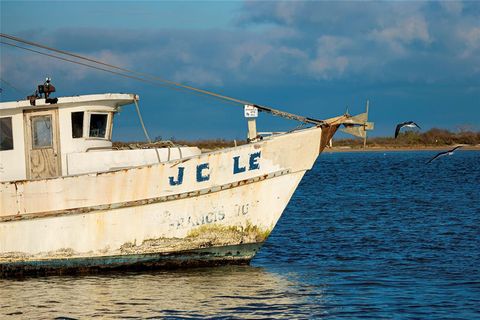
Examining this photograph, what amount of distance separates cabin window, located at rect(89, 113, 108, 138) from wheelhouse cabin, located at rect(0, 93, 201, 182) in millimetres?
92

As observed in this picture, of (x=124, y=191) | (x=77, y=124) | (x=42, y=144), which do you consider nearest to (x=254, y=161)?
(x=124, y=191)

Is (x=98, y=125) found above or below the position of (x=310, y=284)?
above

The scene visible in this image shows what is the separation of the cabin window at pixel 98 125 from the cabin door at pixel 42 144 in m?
0.66

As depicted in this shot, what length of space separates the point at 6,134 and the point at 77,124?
1.30 metres

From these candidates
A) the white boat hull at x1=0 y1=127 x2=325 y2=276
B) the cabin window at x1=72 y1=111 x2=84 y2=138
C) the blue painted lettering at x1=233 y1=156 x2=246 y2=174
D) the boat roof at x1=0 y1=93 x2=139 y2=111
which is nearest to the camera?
the white boat hull at x1=0 y1=127 x2=325 y2=276

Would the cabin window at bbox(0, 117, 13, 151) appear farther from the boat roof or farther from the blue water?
the blue water

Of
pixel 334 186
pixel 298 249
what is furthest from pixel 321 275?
pixel 334 186

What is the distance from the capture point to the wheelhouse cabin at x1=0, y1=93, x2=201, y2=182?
16.4 metres

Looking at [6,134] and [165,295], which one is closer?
[165,295]

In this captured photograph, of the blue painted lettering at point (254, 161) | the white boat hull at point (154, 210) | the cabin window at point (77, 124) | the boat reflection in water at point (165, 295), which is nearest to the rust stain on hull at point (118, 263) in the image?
the white boat hull at point (154, 210)

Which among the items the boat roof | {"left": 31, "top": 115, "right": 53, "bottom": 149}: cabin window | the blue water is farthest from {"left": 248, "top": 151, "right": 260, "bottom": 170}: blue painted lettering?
{"left": 31, "top": 115, "right": 53, "bottom": 149}: cabin window

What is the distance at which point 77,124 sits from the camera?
16.7 metres

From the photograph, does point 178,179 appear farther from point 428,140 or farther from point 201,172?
point 428,140

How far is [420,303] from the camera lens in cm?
1372
